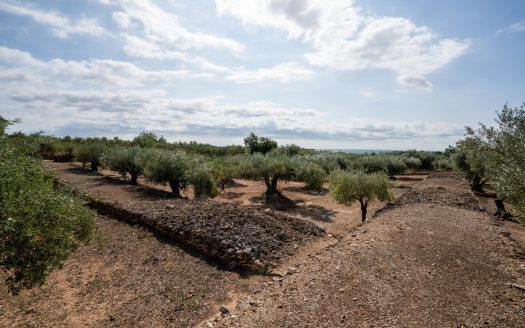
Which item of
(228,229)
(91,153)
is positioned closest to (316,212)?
(228,229)

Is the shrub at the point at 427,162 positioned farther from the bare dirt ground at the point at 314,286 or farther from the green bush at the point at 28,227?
the green bush at the point at 28,227

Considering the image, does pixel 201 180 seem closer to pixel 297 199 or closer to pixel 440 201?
pixel 297 199

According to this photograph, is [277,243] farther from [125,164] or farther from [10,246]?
[125,164]

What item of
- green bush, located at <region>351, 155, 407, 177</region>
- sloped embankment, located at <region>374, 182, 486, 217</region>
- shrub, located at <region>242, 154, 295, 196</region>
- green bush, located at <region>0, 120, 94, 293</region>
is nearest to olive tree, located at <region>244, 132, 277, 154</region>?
green bush, located at <region>351, 155, 407, 177</region>

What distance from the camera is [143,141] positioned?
76438mm

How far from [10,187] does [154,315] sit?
18.8ft

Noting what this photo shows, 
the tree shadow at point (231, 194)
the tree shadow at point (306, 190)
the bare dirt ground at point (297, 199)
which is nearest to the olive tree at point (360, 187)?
the bare dirt ground at point (297, 199)

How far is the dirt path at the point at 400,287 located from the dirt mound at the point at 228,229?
262 cm

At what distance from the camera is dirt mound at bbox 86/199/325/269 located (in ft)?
43.3

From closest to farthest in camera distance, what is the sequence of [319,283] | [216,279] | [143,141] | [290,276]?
[319,283]
[290,276]
[216,279]
[143,141]

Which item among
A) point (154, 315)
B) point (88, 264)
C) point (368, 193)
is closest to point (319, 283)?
point (154, 315)

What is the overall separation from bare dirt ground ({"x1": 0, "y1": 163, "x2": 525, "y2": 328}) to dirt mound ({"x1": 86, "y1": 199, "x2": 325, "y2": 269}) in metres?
0.64

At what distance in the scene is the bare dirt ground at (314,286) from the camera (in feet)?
25.1

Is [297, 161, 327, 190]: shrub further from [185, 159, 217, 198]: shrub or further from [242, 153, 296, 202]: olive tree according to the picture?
[185, 159, 217, 198]: shrub
